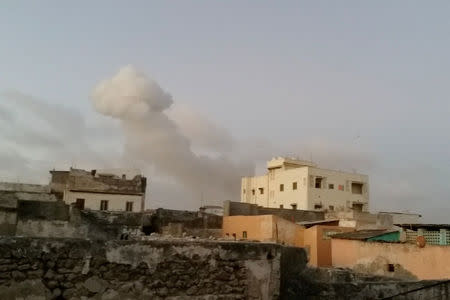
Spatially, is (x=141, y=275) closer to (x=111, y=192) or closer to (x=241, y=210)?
(x=241, y=210)

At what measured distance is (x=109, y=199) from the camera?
41.1 metres

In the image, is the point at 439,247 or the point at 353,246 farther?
the point at 353,246

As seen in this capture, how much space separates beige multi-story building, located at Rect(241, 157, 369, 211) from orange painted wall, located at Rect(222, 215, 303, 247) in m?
26.2

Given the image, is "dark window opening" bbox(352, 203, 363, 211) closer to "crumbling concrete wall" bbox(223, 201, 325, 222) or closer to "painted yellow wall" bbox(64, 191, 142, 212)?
"crumbling concrete wall" bbox(223, 201, 325, 222)

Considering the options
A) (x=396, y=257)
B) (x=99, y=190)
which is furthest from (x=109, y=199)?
(x=396, y=257)

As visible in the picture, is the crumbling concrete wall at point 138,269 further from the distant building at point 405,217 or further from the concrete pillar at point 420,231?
the distant building at point 405,217

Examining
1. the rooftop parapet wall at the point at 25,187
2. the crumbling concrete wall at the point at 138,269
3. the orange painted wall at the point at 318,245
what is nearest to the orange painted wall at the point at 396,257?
the orange painted wall at the point at 318,245

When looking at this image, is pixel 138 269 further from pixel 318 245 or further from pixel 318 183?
pixel 318 183

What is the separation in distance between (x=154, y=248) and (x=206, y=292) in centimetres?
100

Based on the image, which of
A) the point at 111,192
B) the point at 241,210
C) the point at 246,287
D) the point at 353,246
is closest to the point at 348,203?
the point at 241,210

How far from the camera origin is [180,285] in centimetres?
636

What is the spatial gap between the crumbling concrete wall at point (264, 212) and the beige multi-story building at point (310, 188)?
16.2 metres

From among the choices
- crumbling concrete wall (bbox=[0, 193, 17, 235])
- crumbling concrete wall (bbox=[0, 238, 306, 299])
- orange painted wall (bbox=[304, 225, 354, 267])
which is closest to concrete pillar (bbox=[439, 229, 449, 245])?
orange painted wall (bbox=[304, 225, 354, 267])

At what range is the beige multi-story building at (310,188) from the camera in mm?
57781
